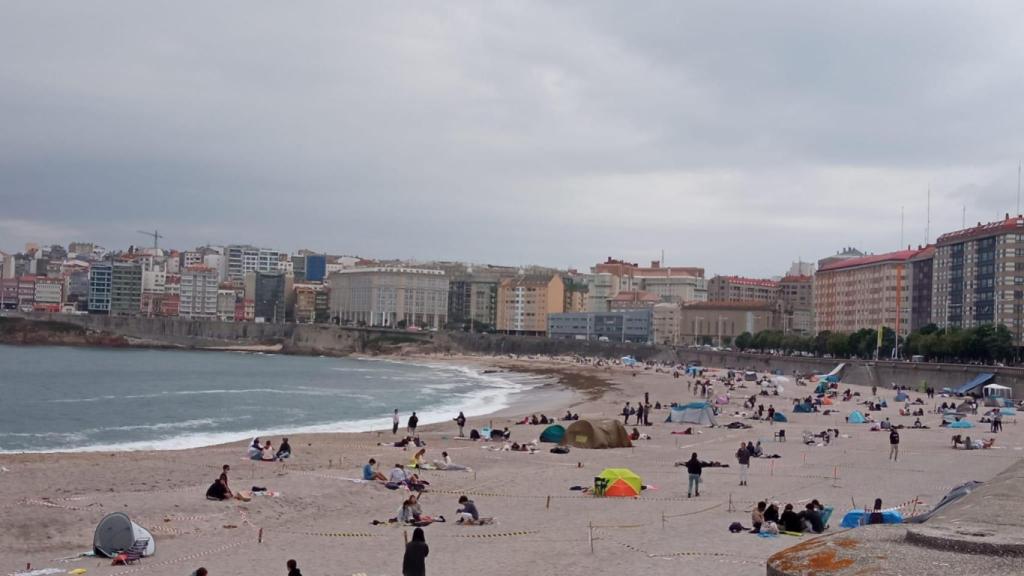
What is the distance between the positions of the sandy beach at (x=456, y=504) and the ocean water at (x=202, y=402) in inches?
264

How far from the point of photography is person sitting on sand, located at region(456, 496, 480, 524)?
1788 cm

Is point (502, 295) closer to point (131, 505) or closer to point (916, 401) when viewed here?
point (916, 401)

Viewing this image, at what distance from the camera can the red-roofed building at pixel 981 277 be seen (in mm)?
94312

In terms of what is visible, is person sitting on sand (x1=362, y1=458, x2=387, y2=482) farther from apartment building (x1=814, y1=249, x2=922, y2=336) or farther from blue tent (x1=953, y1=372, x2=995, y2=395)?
apartment building (x1=814, y1=249, x2=922, y2=336)

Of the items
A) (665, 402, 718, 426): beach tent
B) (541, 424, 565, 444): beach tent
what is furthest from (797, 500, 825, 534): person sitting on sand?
(665, 402, 718, 426): beach tent

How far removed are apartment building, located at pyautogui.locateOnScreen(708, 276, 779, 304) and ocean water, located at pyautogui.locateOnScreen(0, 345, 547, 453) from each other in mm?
102866

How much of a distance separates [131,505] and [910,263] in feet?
368

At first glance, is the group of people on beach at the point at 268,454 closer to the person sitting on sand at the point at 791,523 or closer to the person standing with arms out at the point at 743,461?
the person standing with arms out at the point at 743,461

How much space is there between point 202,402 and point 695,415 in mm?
27781

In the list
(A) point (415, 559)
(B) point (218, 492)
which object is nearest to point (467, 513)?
(B) point (218, 492)

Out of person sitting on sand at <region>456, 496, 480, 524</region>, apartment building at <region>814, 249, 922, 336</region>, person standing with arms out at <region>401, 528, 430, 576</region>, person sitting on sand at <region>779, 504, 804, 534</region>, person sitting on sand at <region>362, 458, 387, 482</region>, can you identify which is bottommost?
person sitting on sand at <region>362, 458, 387, 482</region>

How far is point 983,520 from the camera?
7941 millimetres

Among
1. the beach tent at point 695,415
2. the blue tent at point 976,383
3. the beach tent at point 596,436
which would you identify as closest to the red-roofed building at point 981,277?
the blue tent at point 976,383

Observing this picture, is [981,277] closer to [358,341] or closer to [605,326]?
[605,326]
